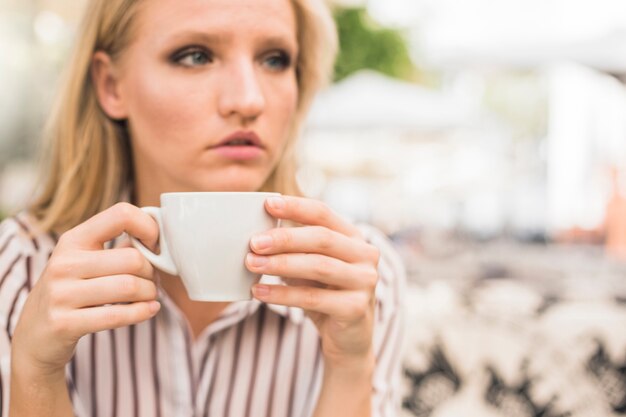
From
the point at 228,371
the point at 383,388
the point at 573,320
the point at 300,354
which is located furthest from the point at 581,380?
the point at 228,371

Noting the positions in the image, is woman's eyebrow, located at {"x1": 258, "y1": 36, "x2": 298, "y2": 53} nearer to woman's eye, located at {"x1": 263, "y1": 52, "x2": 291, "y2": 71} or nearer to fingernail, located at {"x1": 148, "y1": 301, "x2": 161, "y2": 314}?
woman's eye, located at {"x1": 263, "y1": 52, "x2": 291, "y2": 71}

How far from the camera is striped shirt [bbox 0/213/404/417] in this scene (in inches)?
41.2

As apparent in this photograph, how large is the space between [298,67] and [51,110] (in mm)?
473

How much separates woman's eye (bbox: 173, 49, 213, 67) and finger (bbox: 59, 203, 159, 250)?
36 cm

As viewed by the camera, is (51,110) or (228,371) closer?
(228,371)

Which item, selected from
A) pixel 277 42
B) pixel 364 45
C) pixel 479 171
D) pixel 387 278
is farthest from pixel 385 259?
pixel 364 45

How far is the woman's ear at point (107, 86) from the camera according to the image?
1.16 metres

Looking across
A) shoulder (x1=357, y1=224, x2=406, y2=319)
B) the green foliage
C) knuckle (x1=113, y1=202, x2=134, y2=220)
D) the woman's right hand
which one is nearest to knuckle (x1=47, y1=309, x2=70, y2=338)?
the woman's right hand

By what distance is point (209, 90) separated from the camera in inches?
38.9

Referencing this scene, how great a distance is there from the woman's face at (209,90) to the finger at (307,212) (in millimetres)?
255

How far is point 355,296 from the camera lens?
2.52 ft

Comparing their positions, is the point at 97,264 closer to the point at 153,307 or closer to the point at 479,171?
the point at 153,307

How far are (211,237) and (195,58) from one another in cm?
42

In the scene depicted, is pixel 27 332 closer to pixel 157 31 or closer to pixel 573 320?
pixel 157 31
